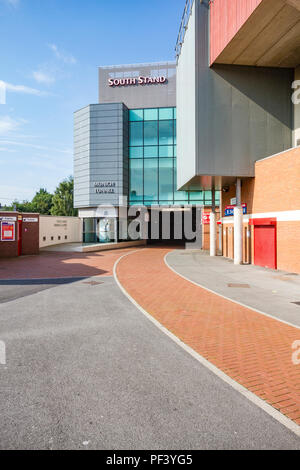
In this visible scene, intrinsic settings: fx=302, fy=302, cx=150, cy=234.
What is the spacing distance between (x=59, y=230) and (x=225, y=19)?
1139 inches

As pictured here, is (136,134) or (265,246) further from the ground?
(136,134)

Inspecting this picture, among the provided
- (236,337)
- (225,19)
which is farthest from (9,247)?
(236,337)

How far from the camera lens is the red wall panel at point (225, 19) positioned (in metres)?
15.1

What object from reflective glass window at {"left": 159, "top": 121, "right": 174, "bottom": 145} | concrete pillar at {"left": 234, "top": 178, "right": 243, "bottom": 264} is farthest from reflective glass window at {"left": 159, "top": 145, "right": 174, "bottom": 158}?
concrete pillar at {"left": 234, "top": 178, "right": 243, "bottom": 264}

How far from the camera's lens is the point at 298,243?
16.0 m

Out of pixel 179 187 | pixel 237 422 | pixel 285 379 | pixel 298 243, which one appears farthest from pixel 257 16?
pixel 237 422

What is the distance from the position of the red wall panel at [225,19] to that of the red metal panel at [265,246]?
1097 cm

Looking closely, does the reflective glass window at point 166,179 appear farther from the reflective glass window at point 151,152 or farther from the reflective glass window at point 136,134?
the reflective glass window at point 136,134

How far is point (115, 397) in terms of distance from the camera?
4.24 meters

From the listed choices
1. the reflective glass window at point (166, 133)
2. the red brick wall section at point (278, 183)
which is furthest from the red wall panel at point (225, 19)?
the reflective glass window at point (166, 133)

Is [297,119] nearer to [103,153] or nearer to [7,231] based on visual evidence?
[7,231]

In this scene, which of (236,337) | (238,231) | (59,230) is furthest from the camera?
(59,230)

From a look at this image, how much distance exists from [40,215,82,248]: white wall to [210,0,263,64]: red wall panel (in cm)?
2526
